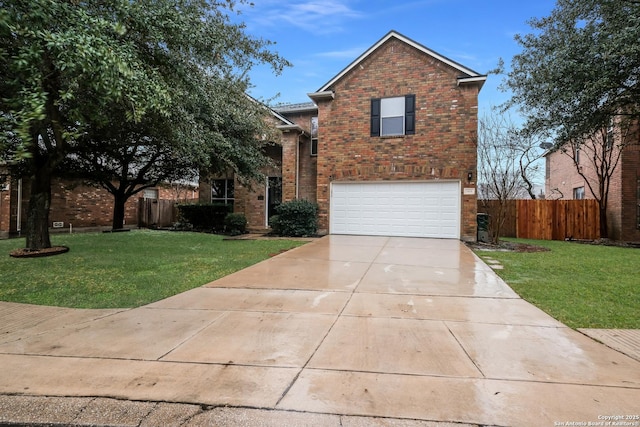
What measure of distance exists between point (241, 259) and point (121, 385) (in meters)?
6.31

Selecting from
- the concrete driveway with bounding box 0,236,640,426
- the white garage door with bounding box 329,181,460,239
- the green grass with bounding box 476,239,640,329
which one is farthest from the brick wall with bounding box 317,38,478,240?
the concrete driveway with bounding box 0,236,640,426

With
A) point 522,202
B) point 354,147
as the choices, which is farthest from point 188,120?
point 522,202

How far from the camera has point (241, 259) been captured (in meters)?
9.22

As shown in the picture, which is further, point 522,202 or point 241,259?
point 522,202

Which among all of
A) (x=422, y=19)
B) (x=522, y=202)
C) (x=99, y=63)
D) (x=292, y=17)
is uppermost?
(x=422, y=19)

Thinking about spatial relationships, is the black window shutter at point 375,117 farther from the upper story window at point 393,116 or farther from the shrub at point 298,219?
the shrub at point 298,219

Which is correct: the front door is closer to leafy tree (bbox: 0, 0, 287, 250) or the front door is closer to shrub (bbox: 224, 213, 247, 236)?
shrub (bbox: 224, 213, 247, 236)

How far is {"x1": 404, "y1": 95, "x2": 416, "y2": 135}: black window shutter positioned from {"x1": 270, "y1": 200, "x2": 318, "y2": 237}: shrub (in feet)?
15.9

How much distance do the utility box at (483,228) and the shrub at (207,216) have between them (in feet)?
37.3

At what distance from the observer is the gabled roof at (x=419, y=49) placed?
520 inches

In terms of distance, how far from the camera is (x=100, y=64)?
400 cm

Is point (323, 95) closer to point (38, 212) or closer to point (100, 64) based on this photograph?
point (38, 212)

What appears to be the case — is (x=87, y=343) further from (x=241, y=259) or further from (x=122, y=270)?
(x=241, y=259)

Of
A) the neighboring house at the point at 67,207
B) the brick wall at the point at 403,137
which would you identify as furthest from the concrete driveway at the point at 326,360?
the neighboring house at the point at 67,207
